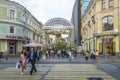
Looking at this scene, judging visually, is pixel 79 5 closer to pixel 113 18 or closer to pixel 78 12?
pixel 78 12

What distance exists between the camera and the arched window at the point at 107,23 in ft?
173

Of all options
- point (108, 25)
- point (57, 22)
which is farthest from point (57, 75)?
point (57, 22)

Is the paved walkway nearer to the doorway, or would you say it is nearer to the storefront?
the storefront

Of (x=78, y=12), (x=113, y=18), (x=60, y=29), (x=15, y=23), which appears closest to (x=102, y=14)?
(x=113, y=18)

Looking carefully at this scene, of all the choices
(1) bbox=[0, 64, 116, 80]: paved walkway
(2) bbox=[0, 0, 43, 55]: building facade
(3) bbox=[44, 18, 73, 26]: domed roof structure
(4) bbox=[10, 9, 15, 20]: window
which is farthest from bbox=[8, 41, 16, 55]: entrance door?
(1) bbox=[0, 64, 116, 80]: paved walkway

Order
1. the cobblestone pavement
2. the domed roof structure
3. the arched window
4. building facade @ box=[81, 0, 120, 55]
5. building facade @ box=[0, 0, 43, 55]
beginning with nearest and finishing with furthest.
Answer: the cobblestone pavement, building facade @ box=[81, 0, 120, 55], the arched window, building facade @ box=[0, 0, 43, 55], the domed roof structure

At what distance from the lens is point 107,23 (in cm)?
5347

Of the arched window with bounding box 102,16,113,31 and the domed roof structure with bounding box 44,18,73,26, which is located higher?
the domed roof structure with bounding box 44,18,73,26

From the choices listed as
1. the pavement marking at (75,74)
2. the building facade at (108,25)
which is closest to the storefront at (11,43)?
the building facade at (108,25)

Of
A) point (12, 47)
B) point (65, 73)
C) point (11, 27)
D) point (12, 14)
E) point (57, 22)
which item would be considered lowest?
point (65, 73)

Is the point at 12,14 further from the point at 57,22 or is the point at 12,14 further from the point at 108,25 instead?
the point at 57,22

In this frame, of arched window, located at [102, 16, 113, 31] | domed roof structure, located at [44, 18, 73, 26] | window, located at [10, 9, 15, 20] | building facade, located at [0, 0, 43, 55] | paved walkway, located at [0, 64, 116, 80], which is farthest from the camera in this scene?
domed roof structure, located at [44, 18, 73, 26]

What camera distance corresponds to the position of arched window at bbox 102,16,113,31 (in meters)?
52.9

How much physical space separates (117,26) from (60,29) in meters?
33.9
